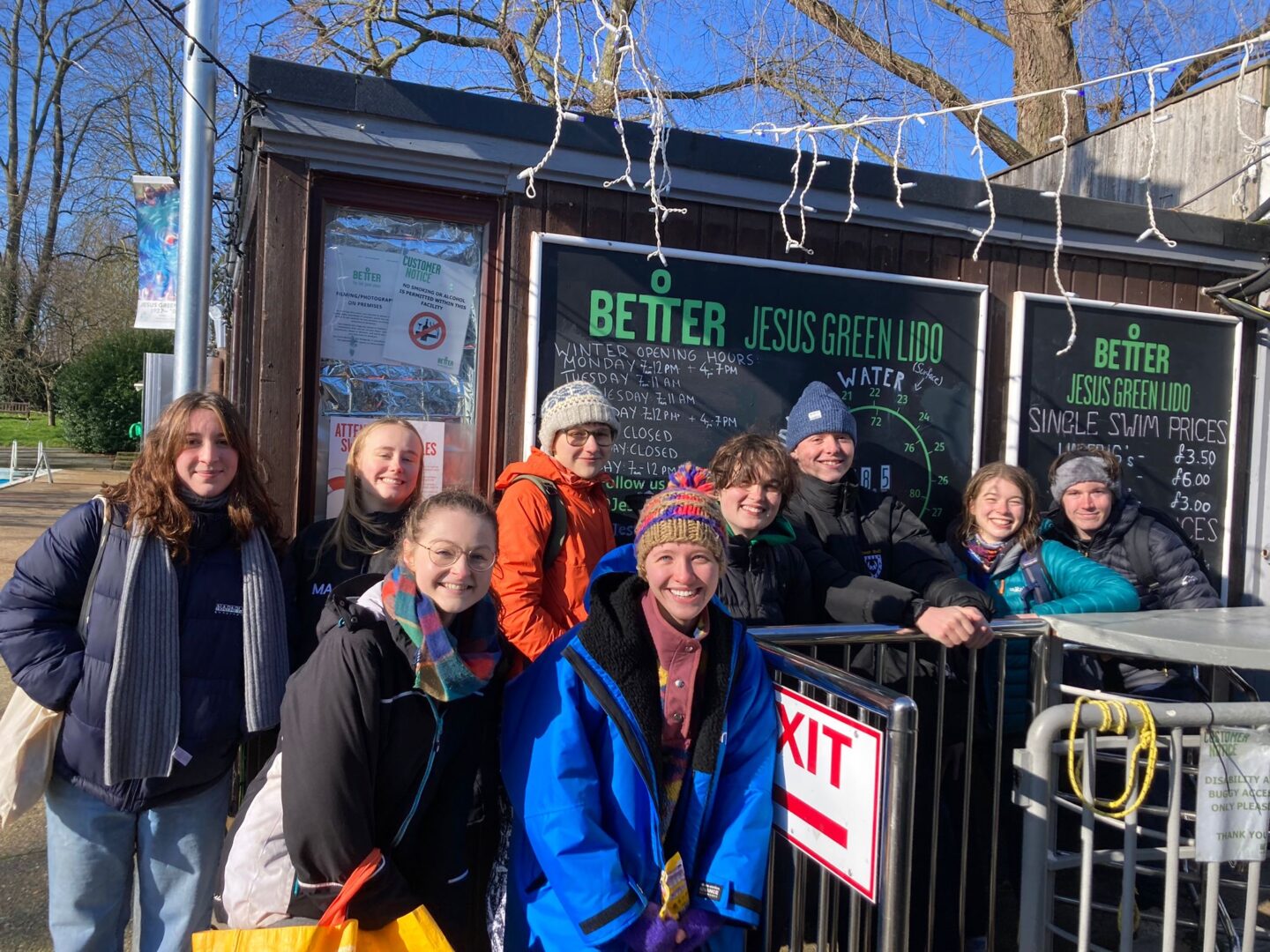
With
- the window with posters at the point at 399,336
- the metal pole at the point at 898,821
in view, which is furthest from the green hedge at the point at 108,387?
the metal pole at the point at 898,821

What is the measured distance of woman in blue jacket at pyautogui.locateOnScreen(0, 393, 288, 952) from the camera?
250 centimetres

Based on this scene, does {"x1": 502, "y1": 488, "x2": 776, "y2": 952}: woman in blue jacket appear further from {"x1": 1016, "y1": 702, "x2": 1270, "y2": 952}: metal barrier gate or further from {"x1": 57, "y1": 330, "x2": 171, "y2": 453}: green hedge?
{"x1": 57, "y1": 330, "x2": 171, "y2": 453}: green hedge

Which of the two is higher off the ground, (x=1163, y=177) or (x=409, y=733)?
(x=1163, y=177)

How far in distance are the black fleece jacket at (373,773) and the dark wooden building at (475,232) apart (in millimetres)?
1793

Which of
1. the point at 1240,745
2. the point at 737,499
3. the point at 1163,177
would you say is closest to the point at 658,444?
the point at 737,499

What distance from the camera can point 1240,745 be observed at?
2.53 m

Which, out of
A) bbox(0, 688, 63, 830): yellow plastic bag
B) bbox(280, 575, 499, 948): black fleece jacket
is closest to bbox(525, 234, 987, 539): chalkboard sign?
bbox(280, 575, 499, 948): black fleece jacket

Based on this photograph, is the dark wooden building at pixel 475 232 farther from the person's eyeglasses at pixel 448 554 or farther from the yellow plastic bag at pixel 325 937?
the yellow plastic bag at pixel 325 937

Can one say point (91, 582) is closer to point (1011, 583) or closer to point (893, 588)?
point (893, 588)

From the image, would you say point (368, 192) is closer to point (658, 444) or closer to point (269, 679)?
point (658, 444)

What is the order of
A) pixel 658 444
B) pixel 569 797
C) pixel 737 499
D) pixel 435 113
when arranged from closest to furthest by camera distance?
pixel 569 797 → pixel 737 499 → pixel 435 113 → pixel 658 444

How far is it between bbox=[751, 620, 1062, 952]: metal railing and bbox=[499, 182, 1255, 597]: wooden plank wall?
1831mm

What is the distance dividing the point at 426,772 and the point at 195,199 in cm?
309

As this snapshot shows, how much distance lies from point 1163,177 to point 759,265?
364 cm
